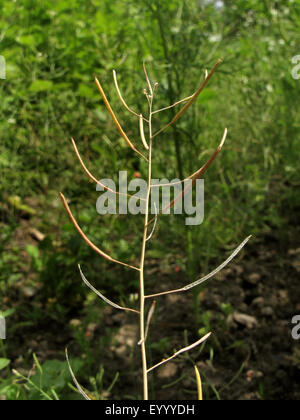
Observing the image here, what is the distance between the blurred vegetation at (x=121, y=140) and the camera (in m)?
1.74

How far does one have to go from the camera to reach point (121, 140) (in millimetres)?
2301

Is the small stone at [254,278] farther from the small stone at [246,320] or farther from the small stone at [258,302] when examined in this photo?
the small stone at [246,320]

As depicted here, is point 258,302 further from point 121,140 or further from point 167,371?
point 121,140

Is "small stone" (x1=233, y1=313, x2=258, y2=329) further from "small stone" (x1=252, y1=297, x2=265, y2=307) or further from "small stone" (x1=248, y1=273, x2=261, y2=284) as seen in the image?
"small stone" (x1=248, y1=273, x2=261, y2=284)

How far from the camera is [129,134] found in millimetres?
2297

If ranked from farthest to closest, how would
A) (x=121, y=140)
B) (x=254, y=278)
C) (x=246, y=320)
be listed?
(x=121, y=140)
(x=254, y=278)
(x=246, y=320)

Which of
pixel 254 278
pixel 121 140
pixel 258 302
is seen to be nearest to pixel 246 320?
pixel 258 302

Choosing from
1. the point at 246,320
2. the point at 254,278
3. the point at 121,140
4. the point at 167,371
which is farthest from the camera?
the point at 121,140

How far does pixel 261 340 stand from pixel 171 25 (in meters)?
1.24

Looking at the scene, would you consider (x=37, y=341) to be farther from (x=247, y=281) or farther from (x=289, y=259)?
(x=289, y=259)

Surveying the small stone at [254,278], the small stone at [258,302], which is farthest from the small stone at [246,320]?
the small stone at [254,278]

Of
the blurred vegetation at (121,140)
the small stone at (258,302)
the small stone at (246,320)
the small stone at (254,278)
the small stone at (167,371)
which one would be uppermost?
the blurred vegetation at (121,140)

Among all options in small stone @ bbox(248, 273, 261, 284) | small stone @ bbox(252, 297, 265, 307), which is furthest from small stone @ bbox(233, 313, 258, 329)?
small stone @ bbox(248, 273, 261, 284)

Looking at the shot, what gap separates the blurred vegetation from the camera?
5.69 ft
